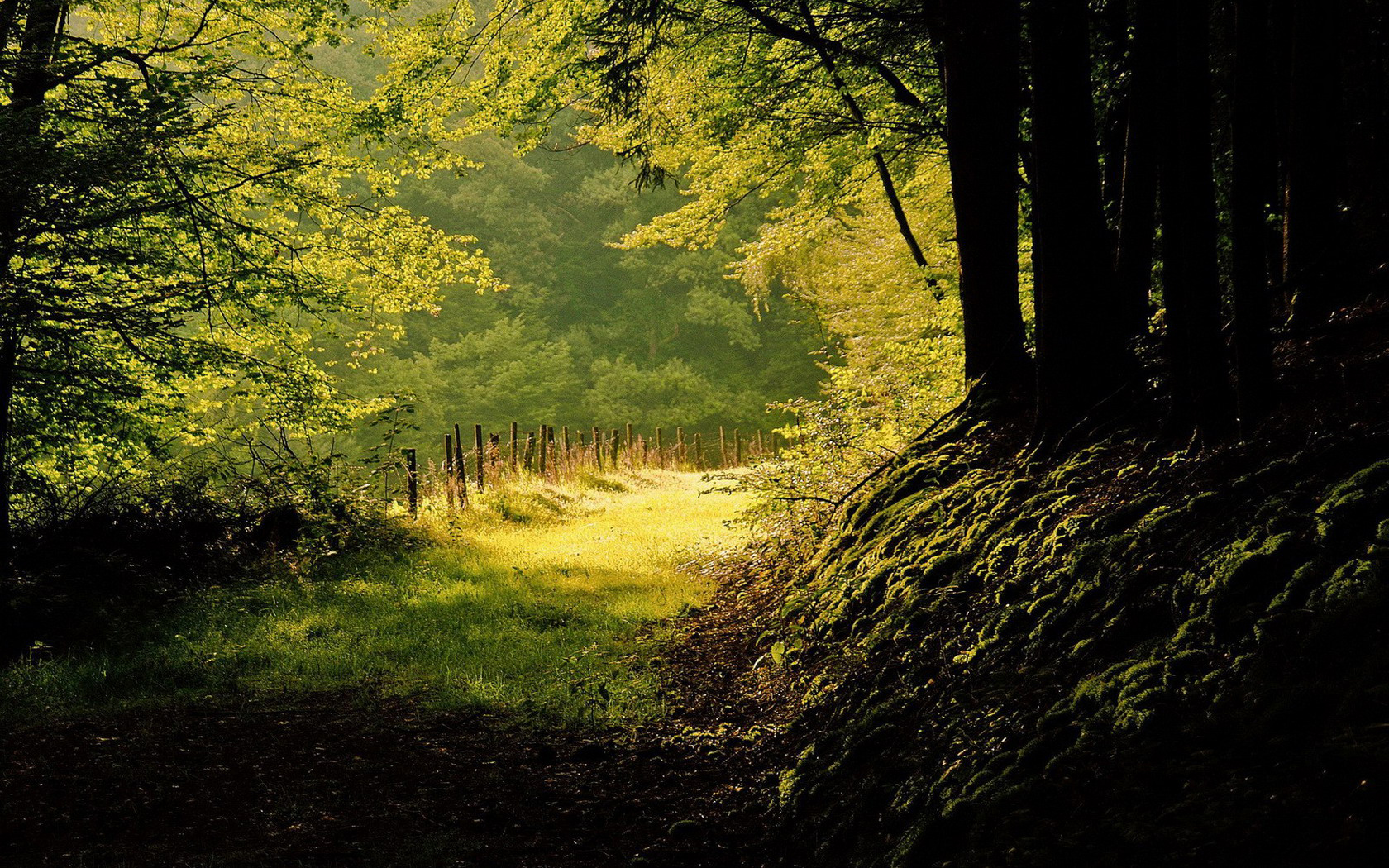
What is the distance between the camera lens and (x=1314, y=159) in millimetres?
3963

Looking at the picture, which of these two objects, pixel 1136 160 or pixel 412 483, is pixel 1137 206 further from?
pixel 412 483

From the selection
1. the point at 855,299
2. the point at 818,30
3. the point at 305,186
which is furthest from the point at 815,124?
the point at 855,299

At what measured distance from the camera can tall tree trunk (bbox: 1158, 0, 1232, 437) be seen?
133 inches

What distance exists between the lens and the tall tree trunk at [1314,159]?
4.00 m

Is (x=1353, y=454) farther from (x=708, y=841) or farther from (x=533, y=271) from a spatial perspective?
(x=533, y=271)

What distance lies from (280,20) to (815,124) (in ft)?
20.7

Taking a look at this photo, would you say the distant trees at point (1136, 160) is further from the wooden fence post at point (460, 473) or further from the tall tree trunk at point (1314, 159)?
the wooden fence post at point (460, 473)

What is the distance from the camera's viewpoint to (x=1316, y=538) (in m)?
2.55

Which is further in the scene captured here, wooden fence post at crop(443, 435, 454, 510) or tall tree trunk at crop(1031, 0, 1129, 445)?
wooden fence post at crop(443, 435, 454, 510)

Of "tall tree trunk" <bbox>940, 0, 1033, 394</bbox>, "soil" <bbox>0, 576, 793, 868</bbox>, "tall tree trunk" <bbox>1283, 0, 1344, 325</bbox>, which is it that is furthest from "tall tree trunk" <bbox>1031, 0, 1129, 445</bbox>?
"soil" <bbox>0, 576, 793, 868</bbox>

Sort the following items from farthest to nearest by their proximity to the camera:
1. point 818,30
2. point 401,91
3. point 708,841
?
1. point 401,91
2. point 818,30
3. point 708,841

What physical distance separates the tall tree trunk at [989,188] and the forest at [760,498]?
4 centimetres

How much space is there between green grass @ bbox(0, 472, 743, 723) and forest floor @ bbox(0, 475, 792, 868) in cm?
4

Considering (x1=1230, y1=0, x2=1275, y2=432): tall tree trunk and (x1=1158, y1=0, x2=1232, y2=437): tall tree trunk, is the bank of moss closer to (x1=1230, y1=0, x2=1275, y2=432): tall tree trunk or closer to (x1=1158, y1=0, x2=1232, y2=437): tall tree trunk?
(x1=1158, y1=0, x2=1232, y2=437): tall tree trunk
